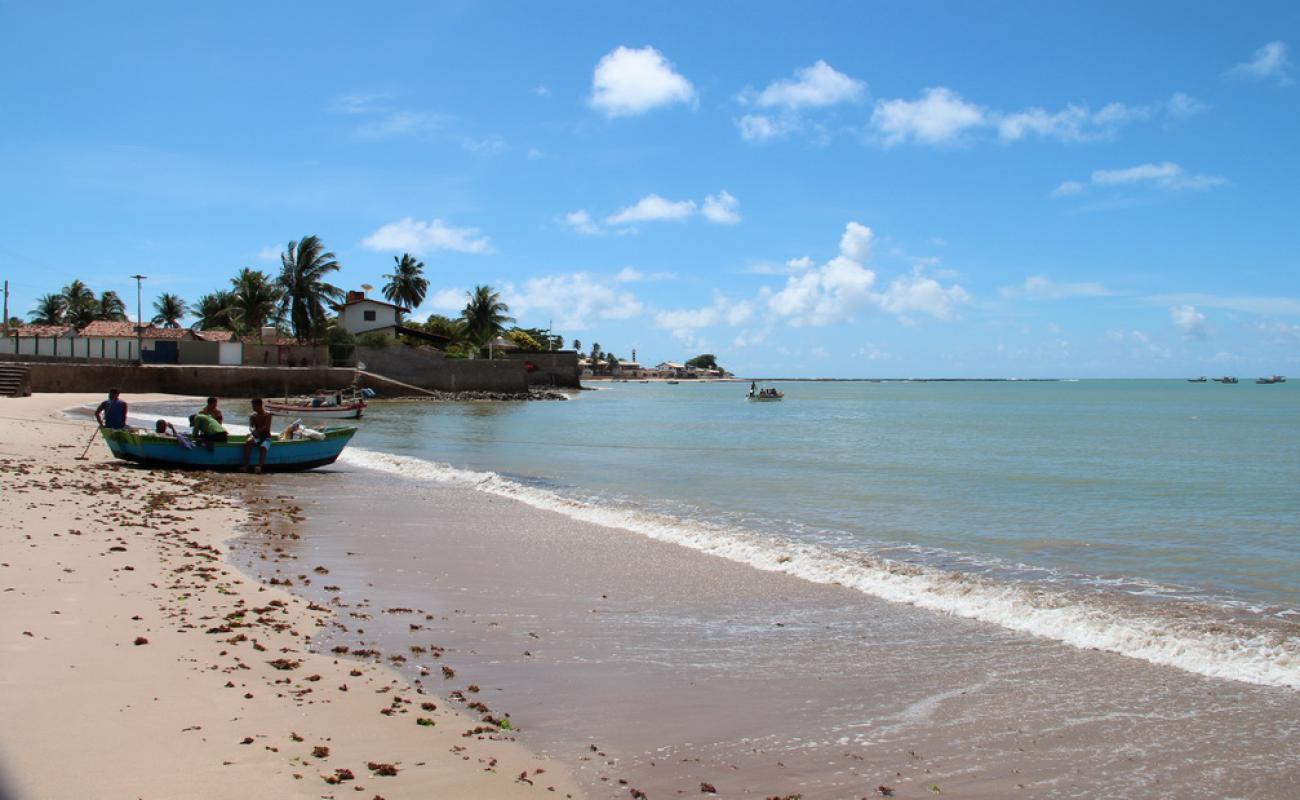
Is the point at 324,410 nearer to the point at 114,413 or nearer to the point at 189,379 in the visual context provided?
the point at 189,379

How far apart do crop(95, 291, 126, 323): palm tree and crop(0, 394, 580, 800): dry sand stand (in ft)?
286

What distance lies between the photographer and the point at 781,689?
650 cm

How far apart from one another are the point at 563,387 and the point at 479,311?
12.2 metres

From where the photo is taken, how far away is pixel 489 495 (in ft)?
59.9

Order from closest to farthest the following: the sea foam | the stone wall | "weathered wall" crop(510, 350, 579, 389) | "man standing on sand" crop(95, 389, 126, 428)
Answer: the sea foam, "man standing on sand" crop(95, 389, 126, 428), the stone wall, "weathered wall" crop(510, 350, 579, 389)

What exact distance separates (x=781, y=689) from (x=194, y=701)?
3.75m

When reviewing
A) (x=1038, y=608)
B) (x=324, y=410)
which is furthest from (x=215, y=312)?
(x=1038, y=608)

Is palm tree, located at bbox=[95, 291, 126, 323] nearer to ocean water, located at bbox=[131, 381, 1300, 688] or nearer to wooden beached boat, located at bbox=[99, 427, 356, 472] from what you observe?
ocean water, located at bbox=[131, 381, 1300, 688]

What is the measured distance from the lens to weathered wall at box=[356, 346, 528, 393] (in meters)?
65.4

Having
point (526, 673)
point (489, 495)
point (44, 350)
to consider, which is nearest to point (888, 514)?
point (489, 495)

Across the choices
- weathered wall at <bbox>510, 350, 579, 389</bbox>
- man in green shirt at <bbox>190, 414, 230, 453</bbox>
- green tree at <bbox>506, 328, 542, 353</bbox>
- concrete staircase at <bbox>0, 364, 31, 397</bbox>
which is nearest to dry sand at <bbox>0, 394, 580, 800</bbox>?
man in green shirt at <bbox>190, 414, 230, 453</bbox>

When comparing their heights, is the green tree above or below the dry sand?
above

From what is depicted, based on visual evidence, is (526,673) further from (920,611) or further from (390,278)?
(390,278)

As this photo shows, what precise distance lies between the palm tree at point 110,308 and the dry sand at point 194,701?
87.0 metres
